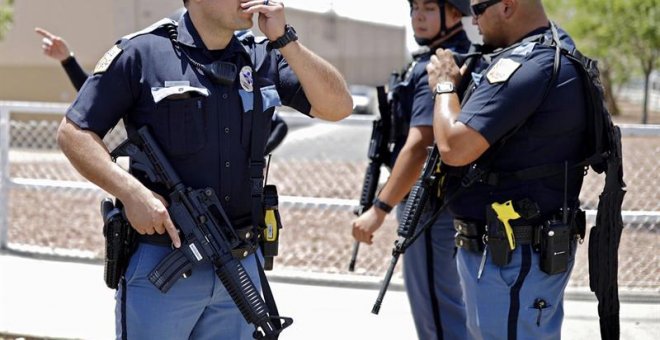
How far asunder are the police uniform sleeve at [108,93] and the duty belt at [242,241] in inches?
13.8

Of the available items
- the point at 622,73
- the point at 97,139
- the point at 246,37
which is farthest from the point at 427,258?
the point at 622,73

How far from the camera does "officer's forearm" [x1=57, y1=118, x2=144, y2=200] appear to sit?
2645mm

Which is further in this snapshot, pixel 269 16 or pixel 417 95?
pixel 417 95

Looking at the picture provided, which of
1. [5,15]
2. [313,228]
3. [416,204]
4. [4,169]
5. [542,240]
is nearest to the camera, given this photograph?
[542,240]

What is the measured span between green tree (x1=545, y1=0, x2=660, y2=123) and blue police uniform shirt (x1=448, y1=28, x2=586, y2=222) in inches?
777

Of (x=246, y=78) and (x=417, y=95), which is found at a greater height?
(x=246, y=78)

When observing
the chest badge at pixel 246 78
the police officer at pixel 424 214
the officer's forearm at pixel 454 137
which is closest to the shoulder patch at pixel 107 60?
the chest badge at pixel 246 78

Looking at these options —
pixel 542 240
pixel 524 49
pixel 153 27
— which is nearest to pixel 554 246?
pixel 542 240

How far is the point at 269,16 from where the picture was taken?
274 cm

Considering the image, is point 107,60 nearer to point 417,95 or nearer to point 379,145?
point 417,95

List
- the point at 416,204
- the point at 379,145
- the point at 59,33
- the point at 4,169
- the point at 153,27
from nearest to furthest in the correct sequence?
1. the point at 153,27
2. the point at 416,204
3. the point at 379,145
4. the point at 4,169
5. the point at 59,33

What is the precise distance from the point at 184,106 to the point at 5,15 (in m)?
16.5

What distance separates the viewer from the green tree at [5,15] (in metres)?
17.9

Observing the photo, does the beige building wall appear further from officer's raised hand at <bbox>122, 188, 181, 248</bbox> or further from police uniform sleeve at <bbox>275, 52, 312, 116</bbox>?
officer's raised hand at <bbox>122, 188, 181, 248</bbox>
